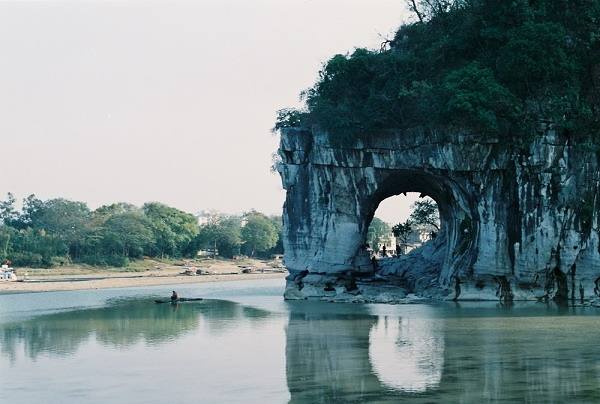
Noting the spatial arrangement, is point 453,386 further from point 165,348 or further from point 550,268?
point 550,268

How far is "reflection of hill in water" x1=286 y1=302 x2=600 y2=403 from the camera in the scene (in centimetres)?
1767

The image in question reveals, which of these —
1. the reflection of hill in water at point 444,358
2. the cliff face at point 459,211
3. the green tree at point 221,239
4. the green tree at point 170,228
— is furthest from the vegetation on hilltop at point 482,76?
the green tree at point 221,239

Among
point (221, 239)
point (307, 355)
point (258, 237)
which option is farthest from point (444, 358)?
point (258, 237)

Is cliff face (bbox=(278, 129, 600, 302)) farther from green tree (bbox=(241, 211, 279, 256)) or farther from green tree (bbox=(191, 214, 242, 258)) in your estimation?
green tree (bbox=(241, 211, 279, 256))

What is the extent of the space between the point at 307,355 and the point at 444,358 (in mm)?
3487

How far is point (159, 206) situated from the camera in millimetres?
101875

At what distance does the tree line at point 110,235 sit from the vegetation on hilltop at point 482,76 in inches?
1722

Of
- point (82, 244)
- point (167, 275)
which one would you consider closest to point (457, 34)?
point (167, 275)

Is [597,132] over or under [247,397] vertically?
over

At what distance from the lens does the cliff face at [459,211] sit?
119 feet

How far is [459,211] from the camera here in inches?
1561

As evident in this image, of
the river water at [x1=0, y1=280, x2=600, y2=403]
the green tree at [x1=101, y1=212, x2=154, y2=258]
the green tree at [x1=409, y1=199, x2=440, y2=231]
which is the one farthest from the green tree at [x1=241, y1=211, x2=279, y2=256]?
the river water at [x1=0, y1=280, x2=600, y2=403]

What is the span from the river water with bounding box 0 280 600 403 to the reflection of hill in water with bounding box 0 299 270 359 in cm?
5

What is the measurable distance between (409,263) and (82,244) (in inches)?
1630
